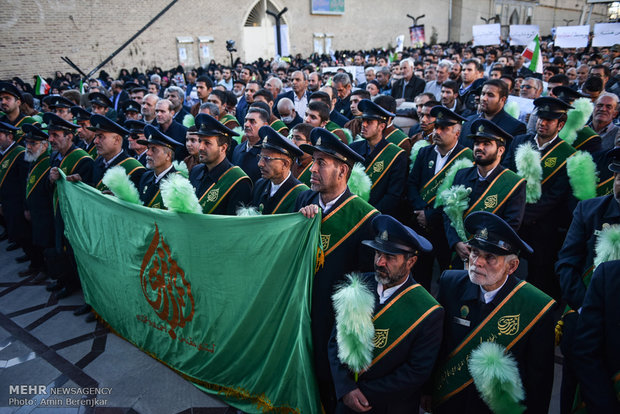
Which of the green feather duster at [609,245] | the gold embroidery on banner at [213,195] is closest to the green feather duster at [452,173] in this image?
the green feather duster at [609,245]

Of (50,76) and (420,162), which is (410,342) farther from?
(50,76)

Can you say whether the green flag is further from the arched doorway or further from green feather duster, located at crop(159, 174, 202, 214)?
the arched doorway

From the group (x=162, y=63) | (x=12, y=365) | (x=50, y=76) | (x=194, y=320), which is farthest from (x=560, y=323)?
(x=162, y=63)

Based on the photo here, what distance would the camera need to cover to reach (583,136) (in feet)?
14.5

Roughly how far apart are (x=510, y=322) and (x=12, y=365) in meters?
4.14

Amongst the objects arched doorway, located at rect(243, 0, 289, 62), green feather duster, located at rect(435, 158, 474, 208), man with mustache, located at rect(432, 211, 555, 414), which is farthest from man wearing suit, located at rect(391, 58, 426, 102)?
arched doorway, located at rect(243, 0, 289, 62)

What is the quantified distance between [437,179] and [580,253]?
1.56m

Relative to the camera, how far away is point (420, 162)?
438 cm

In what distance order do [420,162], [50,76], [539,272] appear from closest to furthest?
[539,272]
[420,162]
[50,76]

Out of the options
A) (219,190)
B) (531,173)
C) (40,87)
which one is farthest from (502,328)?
(40,87)

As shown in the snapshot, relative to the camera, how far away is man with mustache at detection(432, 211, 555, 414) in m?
2.12

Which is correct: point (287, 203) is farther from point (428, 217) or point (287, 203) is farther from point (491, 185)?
point (491, 185)

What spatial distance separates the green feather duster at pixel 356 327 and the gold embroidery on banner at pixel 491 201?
161 centimetres

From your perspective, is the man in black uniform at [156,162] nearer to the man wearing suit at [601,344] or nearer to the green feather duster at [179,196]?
the green feather duster at [179,196]
